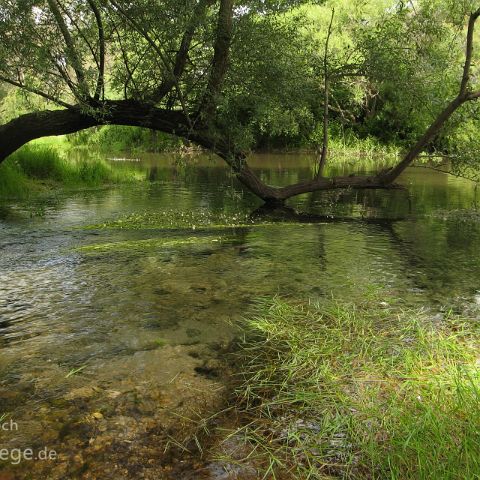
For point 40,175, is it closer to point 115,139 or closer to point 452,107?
point 452,107

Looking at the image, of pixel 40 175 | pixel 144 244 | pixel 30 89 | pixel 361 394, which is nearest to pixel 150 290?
pixel 144 244

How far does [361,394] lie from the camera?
4148mm

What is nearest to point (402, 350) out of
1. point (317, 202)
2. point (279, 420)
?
point (279, 420)

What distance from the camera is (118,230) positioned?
36.8 feet

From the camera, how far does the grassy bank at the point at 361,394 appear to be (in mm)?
3273

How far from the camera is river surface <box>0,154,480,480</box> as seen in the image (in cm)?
384

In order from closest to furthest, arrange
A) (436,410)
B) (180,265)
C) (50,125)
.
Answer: (436,410)
(180,265)
(50,125)

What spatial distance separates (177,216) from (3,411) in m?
9.41

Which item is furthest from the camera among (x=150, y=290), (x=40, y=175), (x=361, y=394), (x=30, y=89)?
(x=40, y=175)

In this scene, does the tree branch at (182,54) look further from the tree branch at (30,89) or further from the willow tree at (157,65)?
the tree branch at (30,89)

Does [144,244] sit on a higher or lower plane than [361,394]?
higher

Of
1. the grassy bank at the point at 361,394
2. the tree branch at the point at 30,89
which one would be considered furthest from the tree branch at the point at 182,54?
the grassy bank at the point at 361,394

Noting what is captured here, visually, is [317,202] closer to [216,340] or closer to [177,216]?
[177,216]

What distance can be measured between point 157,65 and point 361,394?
9.92m
